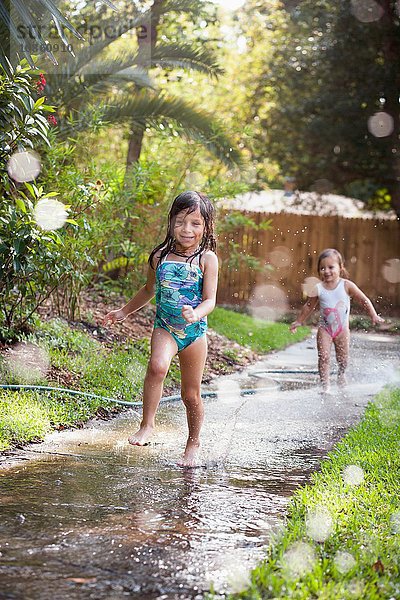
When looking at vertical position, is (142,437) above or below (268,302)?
below

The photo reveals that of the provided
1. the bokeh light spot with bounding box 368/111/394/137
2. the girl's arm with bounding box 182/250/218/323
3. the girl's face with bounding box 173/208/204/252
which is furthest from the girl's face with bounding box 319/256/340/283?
the bokeh light spot with bounding box 368/111/394/137

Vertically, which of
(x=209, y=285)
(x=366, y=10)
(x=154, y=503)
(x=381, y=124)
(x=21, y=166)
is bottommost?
(x=154, y=503)

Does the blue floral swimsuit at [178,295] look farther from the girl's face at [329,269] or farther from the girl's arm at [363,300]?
the girl's face at [329,269]

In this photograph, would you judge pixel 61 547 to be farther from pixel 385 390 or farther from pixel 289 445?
pixel 385 390

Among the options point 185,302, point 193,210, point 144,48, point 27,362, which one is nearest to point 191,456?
point 185,302

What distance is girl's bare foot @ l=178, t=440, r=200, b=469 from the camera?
4664mm

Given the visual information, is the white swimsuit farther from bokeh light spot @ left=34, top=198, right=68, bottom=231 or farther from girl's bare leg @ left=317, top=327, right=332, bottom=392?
bokeh light spot @ left=34, top=198, right=68, bottom=231

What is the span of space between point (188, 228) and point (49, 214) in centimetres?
171

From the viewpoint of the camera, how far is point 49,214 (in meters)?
6.12

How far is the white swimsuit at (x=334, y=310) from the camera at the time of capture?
8.18 meters

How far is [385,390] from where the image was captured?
8102mm

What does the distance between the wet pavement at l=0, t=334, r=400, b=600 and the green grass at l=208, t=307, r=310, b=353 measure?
14.8 feet

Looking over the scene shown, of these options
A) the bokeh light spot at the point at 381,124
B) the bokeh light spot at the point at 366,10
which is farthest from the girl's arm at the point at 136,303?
the bokeh light spot at the point at 366,10

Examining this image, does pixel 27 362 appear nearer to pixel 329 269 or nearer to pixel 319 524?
pixel 329 269
